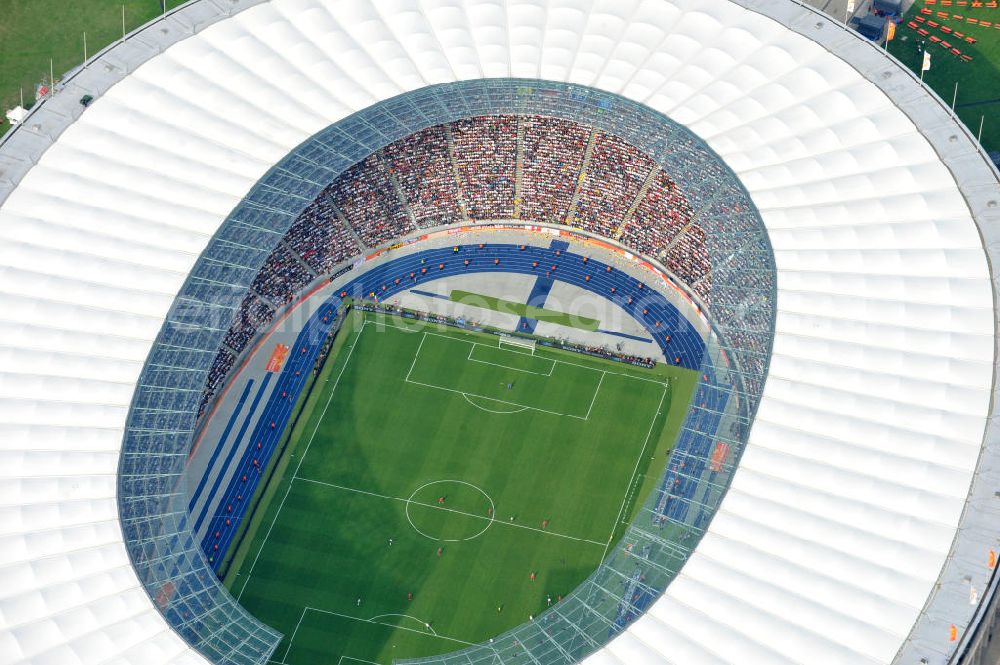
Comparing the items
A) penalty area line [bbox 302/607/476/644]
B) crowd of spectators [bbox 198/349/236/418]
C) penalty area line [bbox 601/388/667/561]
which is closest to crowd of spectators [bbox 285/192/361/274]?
crowd of spectators [bbox 198/349/236/418]

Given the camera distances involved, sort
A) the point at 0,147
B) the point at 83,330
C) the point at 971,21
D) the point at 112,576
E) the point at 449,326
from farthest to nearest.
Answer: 1. the point at 971,21
2. the point at 449,326
3. the point at 0,147
4. the point at 83,330
5. the point at 112,576

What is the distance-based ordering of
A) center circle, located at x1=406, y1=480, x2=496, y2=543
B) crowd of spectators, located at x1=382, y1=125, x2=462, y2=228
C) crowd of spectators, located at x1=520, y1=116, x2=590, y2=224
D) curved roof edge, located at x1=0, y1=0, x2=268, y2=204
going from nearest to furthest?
curved roof edge, located at x1=0, y1=0, x2=268, y2=204
center circle, located at x1=406, y1=480, x2=496, y2=543
crowd of spectators, located at x1=520, y1=116, x2=590, y2=224
crowd of spectators, located at x1=382, y1=125, x2=462, y2=228

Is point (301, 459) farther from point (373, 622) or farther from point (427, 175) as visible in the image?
point (427, 175)

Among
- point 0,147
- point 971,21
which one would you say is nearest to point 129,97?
point 0,147

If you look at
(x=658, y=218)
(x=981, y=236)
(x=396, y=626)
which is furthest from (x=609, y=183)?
(x=396, y=626)

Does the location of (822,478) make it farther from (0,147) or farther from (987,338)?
(0,147)

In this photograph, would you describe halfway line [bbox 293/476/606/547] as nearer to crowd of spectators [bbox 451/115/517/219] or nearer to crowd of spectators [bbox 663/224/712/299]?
crowd of spectators [bbox 663/224/712/299]
